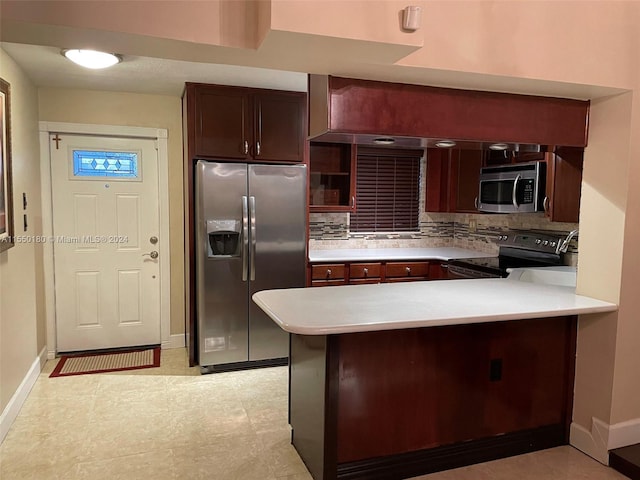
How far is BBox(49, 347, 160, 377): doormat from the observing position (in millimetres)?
3818

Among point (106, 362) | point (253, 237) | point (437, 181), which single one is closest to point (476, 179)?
point (437, 181)

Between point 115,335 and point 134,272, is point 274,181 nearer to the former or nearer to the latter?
point 134,272

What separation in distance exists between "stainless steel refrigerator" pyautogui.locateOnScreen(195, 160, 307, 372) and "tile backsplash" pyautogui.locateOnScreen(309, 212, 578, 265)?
2.71 feet

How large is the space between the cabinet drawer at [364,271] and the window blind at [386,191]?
76cm

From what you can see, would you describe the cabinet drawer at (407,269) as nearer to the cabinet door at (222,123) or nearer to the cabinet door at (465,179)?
the cabinet door at (465,179)

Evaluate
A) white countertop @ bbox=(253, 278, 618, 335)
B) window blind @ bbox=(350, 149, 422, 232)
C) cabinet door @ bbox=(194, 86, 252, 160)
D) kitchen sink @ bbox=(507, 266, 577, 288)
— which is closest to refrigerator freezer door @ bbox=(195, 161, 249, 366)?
cabinet door @ bbox=(194, 86, 252, 160)

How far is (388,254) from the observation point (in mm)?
4508

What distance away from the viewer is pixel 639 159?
2.46 metres

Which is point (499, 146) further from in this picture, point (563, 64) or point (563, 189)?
point (563, 189)

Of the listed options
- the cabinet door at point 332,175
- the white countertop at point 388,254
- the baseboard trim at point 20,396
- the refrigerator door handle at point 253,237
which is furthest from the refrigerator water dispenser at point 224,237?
the baseboard trim at point 20,396

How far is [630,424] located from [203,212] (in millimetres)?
3028

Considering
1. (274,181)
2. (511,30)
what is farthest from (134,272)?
(511,30)

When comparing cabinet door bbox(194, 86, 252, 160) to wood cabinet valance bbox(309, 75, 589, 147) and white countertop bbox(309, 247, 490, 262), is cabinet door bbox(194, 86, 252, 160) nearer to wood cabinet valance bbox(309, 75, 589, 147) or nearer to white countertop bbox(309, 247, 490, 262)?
white countertop bbox(309, 247, 490, 262)

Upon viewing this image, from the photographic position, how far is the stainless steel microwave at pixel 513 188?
3.56 metres
